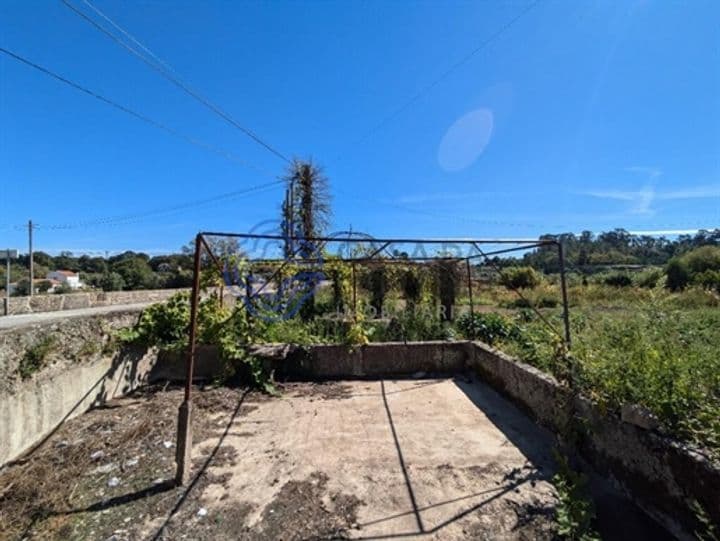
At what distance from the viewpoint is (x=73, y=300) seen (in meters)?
10.9

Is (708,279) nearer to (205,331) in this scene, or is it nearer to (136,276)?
(205,331)

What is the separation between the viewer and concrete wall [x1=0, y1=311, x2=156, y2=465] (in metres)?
2.80

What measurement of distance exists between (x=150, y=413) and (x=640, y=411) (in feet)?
13.9

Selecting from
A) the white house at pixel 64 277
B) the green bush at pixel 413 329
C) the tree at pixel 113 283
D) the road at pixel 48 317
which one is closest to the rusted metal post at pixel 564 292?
the green bush at pixel 413 329

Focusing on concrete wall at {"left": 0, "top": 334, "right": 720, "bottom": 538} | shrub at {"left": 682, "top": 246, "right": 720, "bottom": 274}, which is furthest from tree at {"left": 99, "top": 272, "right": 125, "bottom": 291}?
shrub at {"left": 682, "top": 246, "right": 720, "bottom": 274}

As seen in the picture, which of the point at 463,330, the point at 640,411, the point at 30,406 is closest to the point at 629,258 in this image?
the point at 463,330

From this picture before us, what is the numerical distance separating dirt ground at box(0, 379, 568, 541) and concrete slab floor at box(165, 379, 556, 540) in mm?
11

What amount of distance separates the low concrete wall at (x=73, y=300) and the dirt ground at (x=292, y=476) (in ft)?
17.2

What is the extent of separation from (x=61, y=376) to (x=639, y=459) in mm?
4698

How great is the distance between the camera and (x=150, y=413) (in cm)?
374

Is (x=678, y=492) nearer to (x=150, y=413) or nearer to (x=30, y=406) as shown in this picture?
(x=150, y=413)

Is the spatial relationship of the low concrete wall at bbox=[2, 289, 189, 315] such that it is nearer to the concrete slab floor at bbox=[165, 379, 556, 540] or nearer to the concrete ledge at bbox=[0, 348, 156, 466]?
the concrete ledge at bbox=[0, 348, 156, 466]

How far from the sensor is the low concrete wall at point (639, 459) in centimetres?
183

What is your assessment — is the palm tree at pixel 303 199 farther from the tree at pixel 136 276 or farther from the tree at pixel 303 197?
the tree at pixel 136 276
